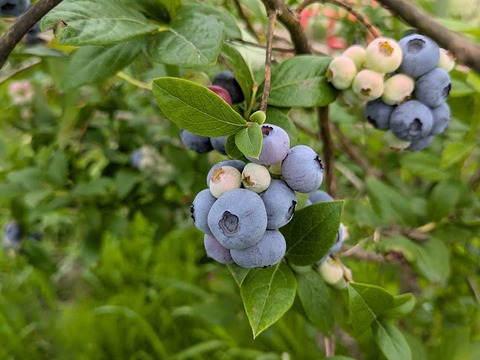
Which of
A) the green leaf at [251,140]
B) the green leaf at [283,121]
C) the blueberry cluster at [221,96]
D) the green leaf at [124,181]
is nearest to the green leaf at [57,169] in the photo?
the green leaf at [124,181]

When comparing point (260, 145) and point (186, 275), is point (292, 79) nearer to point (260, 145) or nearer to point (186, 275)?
point (260, 145)

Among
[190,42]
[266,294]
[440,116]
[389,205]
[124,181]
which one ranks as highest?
[190,42]

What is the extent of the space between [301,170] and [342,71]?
259mm

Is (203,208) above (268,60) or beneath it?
beneath

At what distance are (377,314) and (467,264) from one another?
28.1 inches

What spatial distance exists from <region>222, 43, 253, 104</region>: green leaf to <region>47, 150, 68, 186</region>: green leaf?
2.49 feet

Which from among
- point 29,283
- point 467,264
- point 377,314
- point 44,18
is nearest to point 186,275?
point 29,283

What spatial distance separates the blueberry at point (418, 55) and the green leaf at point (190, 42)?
0.28 metres

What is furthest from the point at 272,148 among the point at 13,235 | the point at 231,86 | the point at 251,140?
the point at 13,235

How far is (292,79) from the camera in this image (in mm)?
750

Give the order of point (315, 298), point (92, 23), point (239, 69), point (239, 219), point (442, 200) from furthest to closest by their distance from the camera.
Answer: point (442, 200) → point (315, 298) → point (239, 69) → point (92, 23) → point (239, 219)

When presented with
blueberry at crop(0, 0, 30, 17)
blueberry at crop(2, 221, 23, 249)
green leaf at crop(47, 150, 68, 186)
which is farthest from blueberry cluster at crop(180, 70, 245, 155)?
blueberry at crop(2, 221, 23, 249)

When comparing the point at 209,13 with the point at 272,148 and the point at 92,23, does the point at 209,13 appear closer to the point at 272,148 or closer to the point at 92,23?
the point at 92,23

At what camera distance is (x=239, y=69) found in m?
0.72
